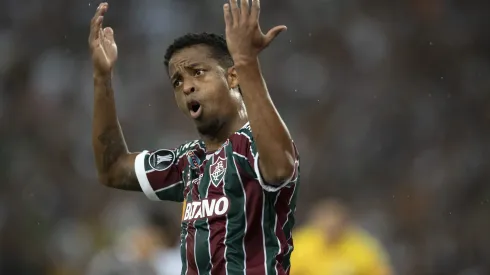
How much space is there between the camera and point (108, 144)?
2.54 m

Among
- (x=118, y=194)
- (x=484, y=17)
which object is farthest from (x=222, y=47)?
(x=484, y=17)

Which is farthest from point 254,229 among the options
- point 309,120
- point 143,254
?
point 309,120

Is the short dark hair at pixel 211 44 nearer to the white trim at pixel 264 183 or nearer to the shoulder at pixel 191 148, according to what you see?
the shoulder at pixel 191 148

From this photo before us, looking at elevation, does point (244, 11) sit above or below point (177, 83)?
above

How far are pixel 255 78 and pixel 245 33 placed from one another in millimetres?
108

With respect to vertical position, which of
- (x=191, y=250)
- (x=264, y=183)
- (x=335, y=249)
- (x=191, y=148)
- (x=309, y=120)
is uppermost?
(x=309, y=120)

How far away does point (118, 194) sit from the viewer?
190 inches

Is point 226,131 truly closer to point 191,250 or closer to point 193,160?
point 193,160

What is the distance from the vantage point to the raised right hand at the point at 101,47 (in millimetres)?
2480

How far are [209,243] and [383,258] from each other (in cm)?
240

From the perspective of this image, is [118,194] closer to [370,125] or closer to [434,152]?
[370,125]

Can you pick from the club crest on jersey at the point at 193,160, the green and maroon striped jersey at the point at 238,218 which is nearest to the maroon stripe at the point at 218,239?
the green and maroon striped jersey at the point at 238,218

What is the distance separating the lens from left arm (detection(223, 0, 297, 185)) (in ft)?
6.25

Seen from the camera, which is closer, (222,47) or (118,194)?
(222,47)
